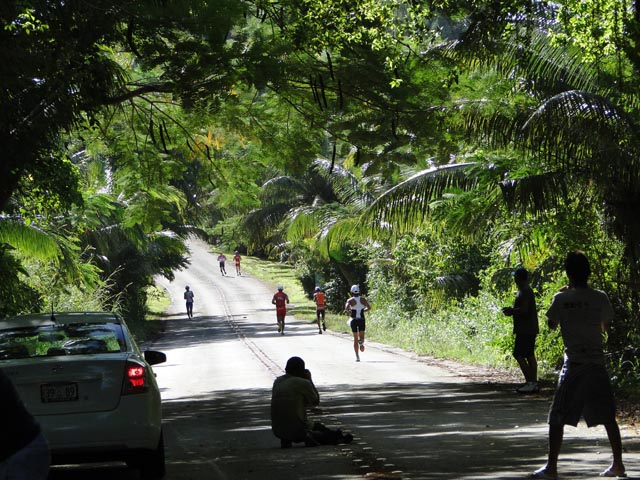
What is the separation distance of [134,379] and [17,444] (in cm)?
508

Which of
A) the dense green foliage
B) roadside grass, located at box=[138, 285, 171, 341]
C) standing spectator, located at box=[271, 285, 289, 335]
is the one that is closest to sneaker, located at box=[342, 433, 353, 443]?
the dense green foliage

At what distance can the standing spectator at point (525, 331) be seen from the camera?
A: 16.7 m

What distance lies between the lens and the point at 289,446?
11.8 metres

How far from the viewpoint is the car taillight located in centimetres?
963

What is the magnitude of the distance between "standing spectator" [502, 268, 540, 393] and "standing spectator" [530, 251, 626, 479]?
301 inches

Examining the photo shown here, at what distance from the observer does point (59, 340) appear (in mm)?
10234

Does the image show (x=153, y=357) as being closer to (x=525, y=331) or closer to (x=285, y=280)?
(x=525, y=331)

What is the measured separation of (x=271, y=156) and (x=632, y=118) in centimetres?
665

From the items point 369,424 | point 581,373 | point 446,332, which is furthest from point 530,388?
point 446,332

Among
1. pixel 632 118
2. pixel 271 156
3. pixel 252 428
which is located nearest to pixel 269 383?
pixel 271 156

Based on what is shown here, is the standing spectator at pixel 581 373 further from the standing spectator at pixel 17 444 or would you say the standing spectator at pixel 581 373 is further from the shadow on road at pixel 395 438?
the standing spectator at pixel 17 444

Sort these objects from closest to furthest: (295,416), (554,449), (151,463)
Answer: (554,449) → (151,463) → (295,416)

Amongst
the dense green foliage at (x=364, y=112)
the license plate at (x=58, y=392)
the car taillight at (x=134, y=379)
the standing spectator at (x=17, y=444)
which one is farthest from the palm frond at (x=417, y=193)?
the standing spectator at (x=17, y=444)

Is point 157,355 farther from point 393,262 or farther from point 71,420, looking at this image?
point 393,262
